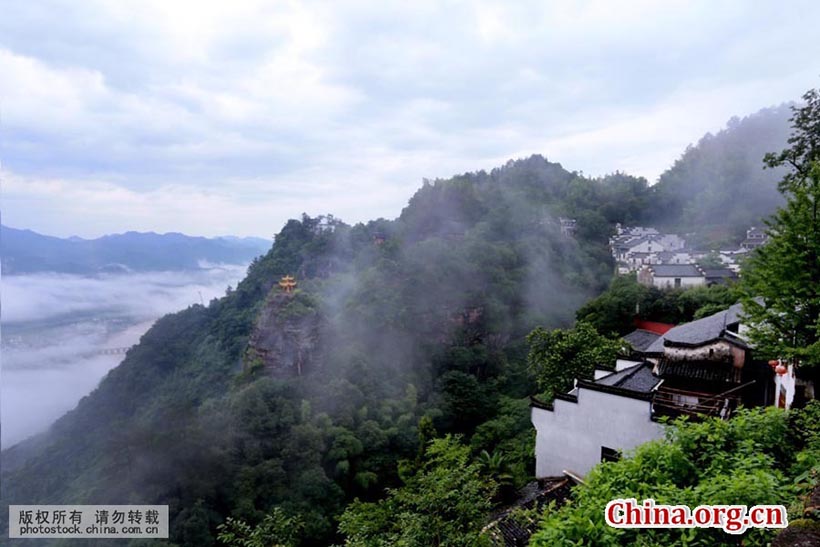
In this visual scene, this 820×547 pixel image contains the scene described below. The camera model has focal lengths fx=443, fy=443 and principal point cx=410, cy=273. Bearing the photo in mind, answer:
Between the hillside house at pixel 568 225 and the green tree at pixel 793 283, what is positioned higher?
the hillside house at pixel 568 225

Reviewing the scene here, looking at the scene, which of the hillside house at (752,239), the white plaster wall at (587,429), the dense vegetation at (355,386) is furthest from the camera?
the hillside house at (752,239)

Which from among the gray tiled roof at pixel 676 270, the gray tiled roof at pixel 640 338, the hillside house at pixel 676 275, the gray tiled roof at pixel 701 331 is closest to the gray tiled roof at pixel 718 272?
the hillside house at pixel 676 275

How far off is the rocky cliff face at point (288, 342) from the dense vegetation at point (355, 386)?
0.09 meters

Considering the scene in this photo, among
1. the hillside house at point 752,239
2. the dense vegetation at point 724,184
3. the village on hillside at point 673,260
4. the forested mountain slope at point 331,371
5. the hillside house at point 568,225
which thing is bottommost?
the forested mountain slope at point 331,371

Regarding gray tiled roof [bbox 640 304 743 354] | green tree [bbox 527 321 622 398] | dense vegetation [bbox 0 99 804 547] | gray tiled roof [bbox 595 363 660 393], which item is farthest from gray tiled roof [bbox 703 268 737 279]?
gray tiled roof [bbox 595 363 660 393]

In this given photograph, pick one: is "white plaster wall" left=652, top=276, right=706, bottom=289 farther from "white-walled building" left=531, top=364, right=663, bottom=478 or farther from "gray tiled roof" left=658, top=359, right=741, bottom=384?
"white-walled building" left=531, top=364, right=663, bottom=478

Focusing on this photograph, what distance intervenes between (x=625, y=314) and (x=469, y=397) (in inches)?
380

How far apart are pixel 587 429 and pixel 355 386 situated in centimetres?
1468

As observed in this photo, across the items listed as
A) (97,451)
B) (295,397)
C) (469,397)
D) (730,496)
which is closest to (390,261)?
(469,397)

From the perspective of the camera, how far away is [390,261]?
32.7m

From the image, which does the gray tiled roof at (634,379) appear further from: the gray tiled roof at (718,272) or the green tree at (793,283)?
the gray tiled roof at (718,272)

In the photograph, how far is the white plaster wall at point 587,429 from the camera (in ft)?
28.0

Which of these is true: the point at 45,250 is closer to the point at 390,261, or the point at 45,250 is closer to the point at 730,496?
the point at 390,261

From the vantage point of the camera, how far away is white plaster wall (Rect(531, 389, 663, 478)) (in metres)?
8.53
